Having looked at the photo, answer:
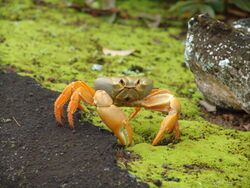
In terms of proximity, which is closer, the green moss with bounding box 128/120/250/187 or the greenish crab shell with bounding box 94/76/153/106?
the green moss with bounding box 128/120/250/187

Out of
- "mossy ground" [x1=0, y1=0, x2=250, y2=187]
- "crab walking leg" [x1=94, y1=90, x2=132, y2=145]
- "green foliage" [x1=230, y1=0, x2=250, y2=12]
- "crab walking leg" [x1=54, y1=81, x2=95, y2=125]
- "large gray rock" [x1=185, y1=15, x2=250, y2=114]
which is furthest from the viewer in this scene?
"green foliage" [x1=230, y1=0, x2=250, y2=12]

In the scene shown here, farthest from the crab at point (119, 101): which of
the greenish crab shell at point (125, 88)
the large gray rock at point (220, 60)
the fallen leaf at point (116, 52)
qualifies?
the fallen leaf at point (116, 52)

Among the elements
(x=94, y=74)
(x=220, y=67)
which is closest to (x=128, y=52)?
(x=94, y=74)

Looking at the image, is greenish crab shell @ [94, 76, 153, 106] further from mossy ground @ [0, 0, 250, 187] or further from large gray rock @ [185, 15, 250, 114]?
large gray rock @ [185, 15, 250, 114]

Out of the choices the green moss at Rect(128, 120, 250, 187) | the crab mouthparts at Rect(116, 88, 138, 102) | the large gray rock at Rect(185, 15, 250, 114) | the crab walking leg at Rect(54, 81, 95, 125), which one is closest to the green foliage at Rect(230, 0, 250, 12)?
the large gray rock at Rect(185, 15, 250, 114)

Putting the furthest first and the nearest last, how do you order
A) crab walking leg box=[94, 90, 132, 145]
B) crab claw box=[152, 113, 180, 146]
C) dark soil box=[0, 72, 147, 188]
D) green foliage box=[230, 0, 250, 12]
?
green foliage box=[230, 0, 250, 12] < crab claw box=[152, 113, 180, 146] < crab walking leg box=[94, 90, 132, 145] < dark soil box=[0, 72, 147, 188]

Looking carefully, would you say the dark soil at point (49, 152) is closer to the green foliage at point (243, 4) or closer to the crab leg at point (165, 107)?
the crab leg at point (165, 107)

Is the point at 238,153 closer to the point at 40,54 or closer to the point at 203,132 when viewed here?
the point at 203,132
